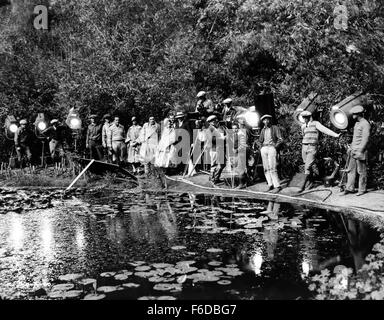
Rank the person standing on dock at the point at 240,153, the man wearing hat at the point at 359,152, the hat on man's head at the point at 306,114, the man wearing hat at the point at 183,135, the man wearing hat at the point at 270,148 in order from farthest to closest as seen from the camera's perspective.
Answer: the man wearing hat at the point at 183,135 < the person standing on dock at the point at 240,153 < the man wearing hat at the point at 270,148 < the hat on man's head at the point at 306,114 < the man wearing hat at the point at 359,152

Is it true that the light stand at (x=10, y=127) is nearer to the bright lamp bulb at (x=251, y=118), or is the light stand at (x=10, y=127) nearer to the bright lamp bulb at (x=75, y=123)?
the bright lamp bulb at (x=75, y=123)

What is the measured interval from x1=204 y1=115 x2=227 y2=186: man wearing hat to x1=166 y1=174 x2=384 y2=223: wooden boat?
298 mm

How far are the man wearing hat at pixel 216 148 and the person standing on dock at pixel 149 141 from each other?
10.9 feet

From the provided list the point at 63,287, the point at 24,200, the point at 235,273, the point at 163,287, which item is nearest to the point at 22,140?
the point at 24,200

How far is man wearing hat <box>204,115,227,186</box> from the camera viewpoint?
14961mm

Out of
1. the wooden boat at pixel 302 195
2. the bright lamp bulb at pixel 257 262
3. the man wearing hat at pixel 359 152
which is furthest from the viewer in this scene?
the man wearing hat at pixel 359 152

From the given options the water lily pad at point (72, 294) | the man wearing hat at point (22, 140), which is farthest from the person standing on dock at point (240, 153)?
the man wearing hat at point (22, 140)

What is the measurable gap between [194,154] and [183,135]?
789mm

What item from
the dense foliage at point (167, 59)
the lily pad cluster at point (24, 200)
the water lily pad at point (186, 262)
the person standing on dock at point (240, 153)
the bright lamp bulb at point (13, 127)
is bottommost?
the water lily pad at point (186, 262)

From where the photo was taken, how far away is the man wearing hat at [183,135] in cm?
1673

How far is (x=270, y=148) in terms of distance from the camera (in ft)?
44.4

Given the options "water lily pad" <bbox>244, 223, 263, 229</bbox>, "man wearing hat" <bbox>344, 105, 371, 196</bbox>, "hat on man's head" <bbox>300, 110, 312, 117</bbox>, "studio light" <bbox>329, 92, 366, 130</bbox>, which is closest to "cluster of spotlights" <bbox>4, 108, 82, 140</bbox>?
"hat on man's head" <bbox>300, 110, 312, 117</bbox>

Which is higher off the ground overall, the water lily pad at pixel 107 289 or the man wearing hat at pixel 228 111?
the man wearing hat at pixel 228 111

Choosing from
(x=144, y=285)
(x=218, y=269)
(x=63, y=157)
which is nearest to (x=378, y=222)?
(x=218, y=269)
